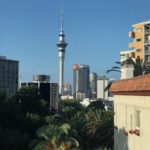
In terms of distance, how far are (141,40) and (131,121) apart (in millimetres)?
111105

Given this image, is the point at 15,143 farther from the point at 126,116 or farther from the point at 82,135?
the point at 126,116

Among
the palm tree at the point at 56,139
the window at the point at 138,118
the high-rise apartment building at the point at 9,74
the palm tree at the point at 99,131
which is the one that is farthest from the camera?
the high-rise apartment building at the point at 9,74

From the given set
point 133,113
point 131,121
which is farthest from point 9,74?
point 133,113

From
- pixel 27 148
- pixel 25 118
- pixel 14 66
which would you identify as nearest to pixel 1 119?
pixel 25 118

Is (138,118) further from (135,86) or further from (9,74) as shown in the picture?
(9,74)

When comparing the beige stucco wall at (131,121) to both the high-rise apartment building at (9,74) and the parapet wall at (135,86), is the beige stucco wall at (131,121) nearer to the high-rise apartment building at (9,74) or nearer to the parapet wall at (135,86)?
the parapet wall at (135,86)

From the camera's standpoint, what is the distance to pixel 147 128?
14820mm

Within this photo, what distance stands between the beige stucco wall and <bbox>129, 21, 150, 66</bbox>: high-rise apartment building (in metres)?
102

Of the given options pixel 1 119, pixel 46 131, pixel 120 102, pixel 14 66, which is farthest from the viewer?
pixel 14 66

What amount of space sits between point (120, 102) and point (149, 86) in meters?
6.00

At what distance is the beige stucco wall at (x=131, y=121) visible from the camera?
49.3 ft

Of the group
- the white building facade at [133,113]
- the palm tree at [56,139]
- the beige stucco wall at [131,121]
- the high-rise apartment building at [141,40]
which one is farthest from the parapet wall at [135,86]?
the high-rise apartment building at [141,40]

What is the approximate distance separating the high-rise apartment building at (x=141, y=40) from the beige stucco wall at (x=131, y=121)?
102 meters

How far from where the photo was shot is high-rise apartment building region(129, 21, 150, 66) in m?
124
